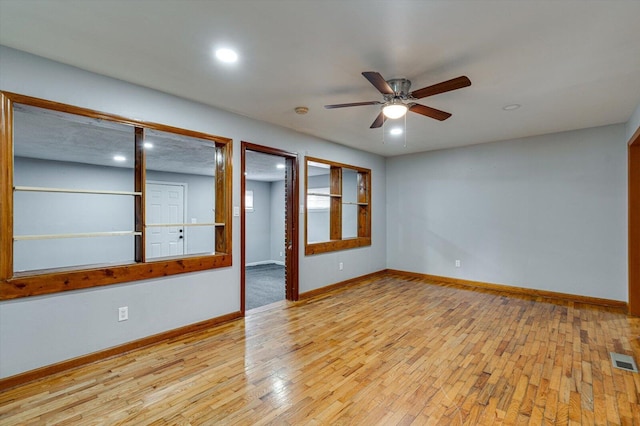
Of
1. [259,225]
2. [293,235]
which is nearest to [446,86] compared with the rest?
[293,235]

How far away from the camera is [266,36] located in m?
2.05

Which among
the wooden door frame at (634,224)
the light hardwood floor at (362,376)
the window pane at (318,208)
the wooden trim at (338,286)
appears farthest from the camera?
the window pane at (318,208)

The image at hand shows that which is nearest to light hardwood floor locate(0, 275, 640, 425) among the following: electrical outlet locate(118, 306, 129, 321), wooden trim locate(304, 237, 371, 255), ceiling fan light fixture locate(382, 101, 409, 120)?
electrical outlet locate(118, 306, 129, 321)

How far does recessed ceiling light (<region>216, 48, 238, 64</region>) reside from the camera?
2.25 metres

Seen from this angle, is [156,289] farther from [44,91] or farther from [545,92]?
[545,92]

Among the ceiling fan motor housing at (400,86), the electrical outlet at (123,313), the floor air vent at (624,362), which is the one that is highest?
the ceiling fan motor housing at (400,86)

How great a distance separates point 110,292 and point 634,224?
6.09 meters

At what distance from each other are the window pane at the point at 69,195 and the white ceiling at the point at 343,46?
1.80 m

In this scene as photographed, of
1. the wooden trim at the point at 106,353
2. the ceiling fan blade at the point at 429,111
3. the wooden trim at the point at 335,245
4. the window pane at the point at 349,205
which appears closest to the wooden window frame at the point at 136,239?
the wooden trim at the point at 106,353

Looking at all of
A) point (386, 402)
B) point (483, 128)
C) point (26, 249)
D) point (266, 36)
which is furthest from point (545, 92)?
point (26, 249)

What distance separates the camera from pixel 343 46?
217cm

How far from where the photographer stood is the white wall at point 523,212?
417 centimetres

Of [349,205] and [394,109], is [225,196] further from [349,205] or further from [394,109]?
[349,205]

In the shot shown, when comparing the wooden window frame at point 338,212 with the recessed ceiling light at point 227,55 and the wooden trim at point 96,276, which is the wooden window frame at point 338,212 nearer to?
the wooden trim at point 96,276
